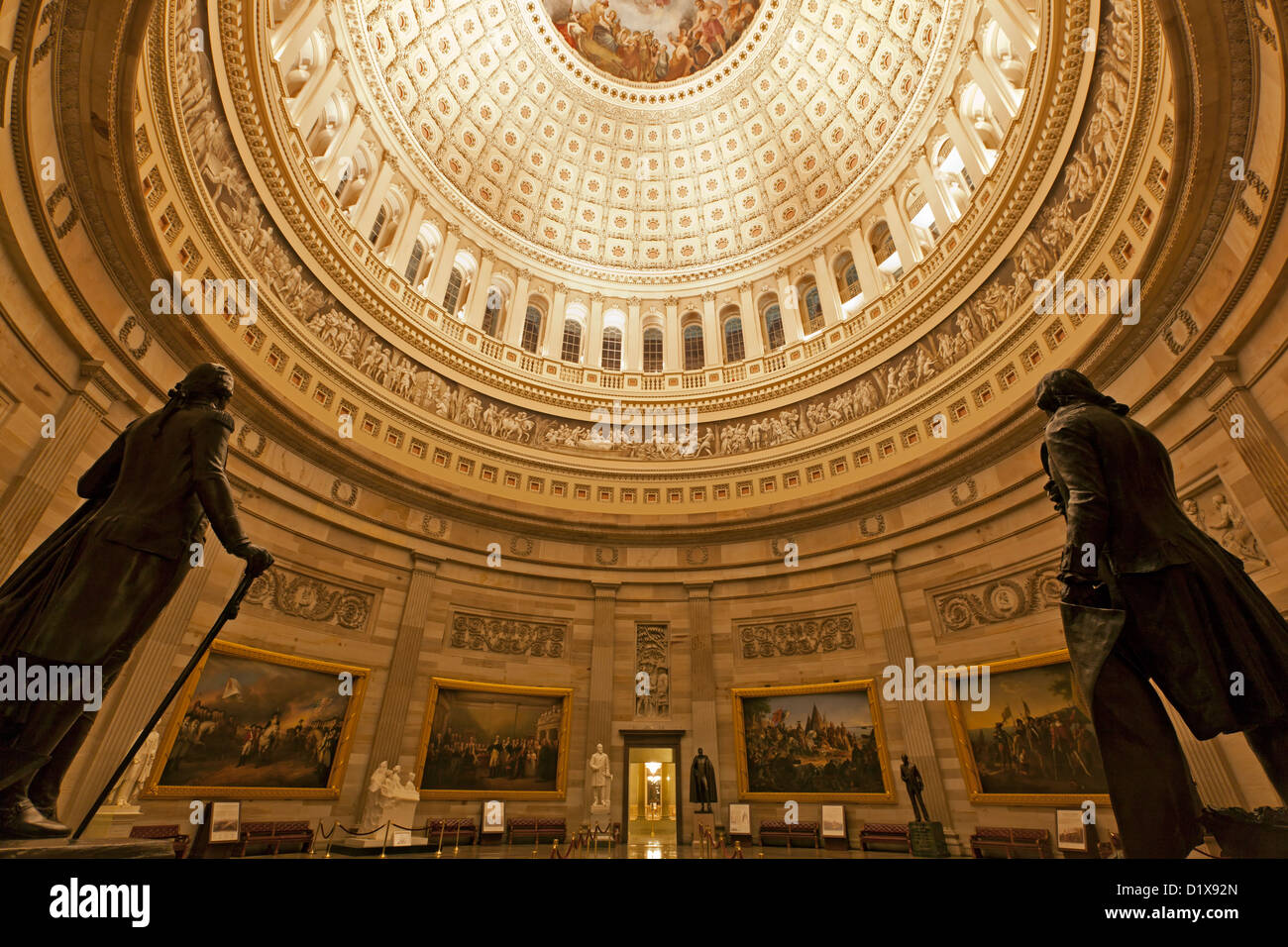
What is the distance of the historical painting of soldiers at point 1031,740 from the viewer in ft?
39.8

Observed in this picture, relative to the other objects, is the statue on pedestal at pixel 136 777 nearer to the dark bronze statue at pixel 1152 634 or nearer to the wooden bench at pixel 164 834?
the wooden bench at pixel 164 834

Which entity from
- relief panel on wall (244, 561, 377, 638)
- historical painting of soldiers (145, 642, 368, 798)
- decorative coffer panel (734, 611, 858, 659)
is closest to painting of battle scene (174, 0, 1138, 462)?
decorative coffer panel (734, 611, 858, 659)

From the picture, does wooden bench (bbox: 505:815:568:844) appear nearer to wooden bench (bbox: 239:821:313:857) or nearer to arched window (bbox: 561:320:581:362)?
wooden bench (bbox: 239:821:313:857)

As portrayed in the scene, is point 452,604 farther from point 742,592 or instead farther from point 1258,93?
point 1258,93

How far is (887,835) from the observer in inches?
544

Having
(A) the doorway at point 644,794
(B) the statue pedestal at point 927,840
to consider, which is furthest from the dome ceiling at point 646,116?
(B) the statue pedestal at point 927,840

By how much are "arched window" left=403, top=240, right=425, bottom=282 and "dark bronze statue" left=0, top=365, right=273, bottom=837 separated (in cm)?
1904

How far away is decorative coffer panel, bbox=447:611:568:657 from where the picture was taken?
1691 centimetres

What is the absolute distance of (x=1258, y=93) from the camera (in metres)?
8.48

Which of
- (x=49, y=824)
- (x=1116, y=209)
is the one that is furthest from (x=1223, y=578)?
(x=1116, y=209)

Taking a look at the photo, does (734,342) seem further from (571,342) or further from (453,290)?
(453,290)

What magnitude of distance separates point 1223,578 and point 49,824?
268 inches

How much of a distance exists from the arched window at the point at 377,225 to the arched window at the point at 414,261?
1.23 m

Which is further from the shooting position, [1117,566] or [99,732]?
[99,732]
